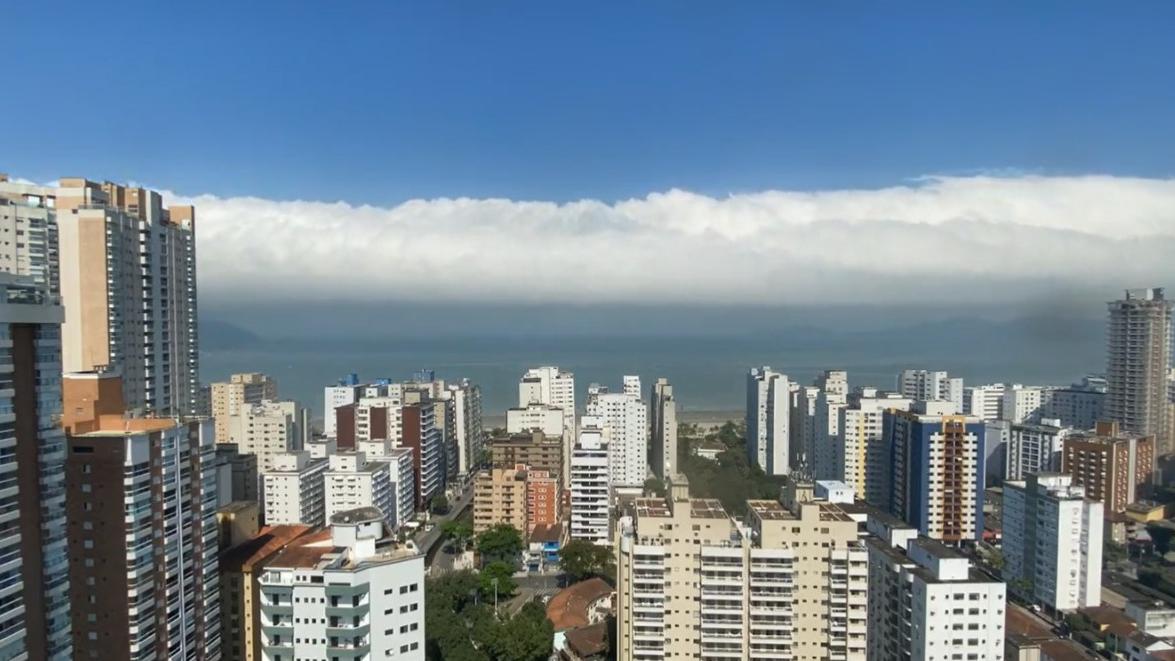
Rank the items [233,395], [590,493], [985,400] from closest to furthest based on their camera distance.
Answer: [590,493]
[233,395]
[985,400]

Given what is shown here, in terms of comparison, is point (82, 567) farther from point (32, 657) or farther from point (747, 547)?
point (747, 547)

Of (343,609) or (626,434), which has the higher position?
(343,609)

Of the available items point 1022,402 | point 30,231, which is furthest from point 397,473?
point 1022,402

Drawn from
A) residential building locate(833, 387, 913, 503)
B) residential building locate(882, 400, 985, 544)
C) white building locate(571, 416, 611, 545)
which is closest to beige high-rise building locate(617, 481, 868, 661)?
white building locate(571, 416, 611, 545)

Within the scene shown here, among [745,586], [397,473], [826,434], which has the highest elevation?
[745,586]

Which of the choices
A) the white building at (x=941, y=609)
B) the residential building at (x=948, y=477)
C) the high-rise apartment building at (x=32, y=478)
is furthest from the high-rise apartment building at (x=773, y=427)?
the high-rise apartment building at (x=32, y=478)

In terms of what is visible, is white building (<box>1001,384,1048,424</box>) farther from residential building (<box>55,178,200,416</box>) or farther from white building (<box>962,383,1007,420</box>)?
residential building (<box>55,178,200,416</box>)

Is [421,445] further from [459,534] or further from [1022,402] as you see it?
[1022,402]

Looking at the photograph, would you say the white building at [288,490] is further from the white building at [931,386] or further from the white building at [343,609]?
the white building at [931,386]
